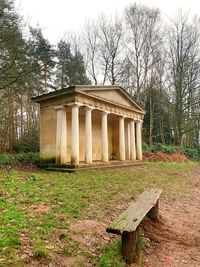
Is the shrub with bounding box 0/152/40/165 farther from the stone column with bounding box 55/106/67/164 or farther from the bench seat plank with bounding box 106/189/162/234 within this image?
the bench seat plank with bounding box 106/189/162/234

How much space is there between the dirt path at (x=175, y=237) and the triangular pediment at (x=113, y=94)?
855cm

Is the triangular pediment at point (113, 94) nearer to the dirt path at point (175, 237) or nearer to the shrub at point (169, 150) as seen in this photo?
the shrub at point (169, 150)

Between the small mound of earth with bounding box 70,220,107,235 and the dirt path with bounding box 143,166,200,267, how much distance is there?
2.96 ft

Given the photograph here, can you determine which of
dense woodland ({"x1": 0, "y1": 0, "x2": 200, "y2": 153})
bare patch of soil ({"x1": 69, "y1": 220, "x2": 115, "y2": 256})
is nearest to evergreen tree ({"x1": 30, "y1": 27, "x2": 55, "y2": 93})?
dense woodland ({"x1": 0, "y1": 0, "x2": 200, "y2": 153})

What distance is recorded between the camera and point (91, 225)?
366cm

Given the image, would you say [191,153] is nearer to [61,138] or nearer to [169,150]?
[169,150]

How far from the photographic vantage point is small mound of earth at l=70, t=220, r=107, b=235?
11.2 ft

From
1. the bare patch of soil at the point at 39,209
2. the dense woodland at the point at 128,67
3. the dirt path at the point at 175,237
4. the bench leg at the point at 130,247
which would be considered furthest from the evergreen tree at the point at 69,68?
the bench leg at the point at 130,247

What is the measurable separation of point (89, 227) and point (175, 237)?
171 centimetres

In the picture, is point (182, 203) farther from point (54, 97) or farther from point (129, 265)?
point (54, 97)

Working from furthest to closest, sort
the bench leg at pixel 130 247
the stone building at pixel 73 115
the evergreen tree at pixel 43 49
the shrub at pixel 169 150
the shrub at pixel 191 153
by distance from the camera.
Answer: the shrub at pixel 191 153 → the shrub at pixel 169 150 → the evergreen tree at pixel 43 49 → the stone building at pixel 73 115 → the bench leg at pixel 130 247

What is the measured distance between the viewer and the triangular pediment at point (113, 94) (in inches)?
490

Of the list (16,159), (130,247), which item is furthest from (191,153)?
(130,247)

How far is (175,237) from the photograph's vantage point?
372 cm
